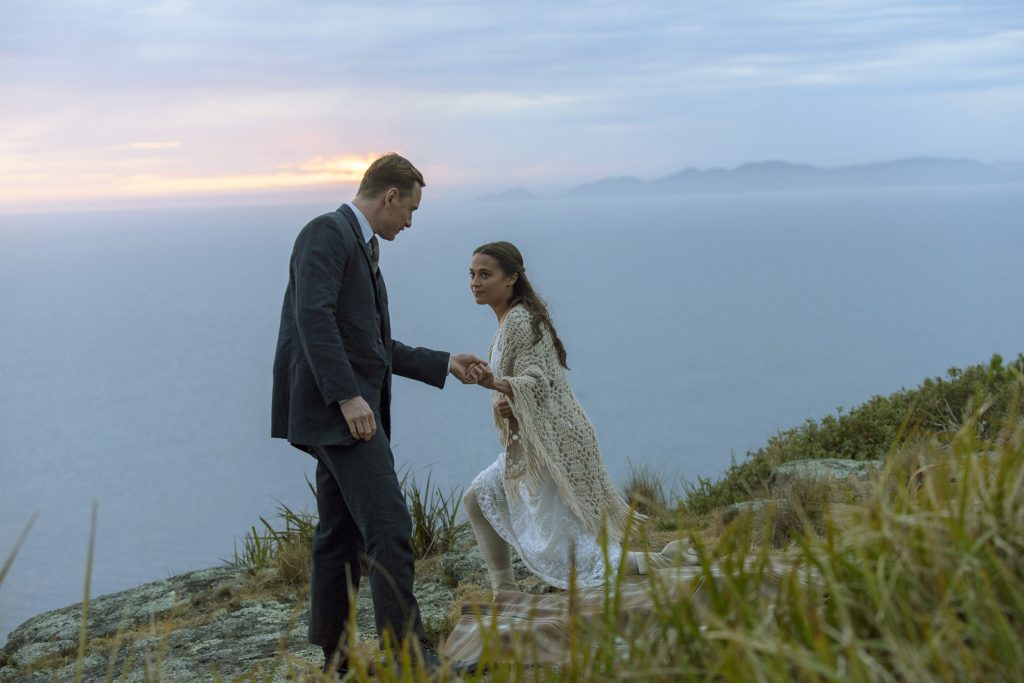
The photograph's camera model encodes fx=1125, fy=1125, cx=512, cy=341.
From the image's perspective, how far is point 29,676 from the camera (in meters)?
6.00

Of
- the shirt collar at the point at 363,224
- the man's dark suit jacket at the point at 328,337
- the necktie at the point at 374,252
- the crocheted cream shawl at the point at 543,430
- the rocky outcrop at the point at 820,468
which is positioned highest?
the shirt collar at the point at 363,224

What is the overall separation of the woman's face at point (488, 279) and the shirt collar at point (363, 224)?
2.47 feet

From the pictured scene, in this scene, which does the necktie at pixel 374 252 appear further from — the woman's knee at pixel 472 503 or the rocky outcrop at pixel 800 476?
the rocky outcrop at pixel 800 476

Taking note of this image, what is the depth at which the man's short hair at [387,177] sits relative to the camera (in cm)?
526

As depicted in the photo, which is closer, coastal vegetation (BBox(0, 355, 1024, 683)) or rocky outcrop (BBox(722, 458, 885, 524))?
coastal vegetation (BBox(0, 355, 1024, 683))

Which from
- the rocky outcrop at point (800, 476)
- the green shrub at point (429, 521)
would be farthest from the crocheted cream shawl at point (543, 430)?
the green shrub at point (429, 521)

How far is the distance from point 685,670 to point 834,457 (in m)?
6.83

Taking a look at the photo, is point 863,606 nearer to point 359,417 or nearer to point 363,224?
point 359,417

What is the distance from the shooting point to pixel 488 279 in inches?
232

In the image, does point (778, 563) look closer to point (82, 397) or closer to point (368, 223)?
point (368, 223)

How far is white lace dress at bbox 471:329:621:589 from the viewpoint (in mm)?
5871

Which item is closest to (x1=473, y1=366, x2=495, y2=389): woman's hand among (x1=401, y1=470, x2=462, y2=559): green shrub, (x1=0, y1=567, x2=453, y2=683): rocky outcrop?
(x1=0, y1=567, x2=453, y2=683): rocky outcrop

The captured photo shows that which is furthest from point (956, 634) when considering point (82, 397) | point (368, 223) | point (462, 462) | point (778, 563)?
point (82, 397)

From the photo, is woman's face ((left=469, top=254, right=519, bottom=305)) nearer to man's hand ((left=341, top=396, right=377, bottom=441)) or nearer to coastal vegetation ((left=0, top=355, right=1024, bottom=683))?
man's hand ((left=341, top=396, right=377, bottom=441))
